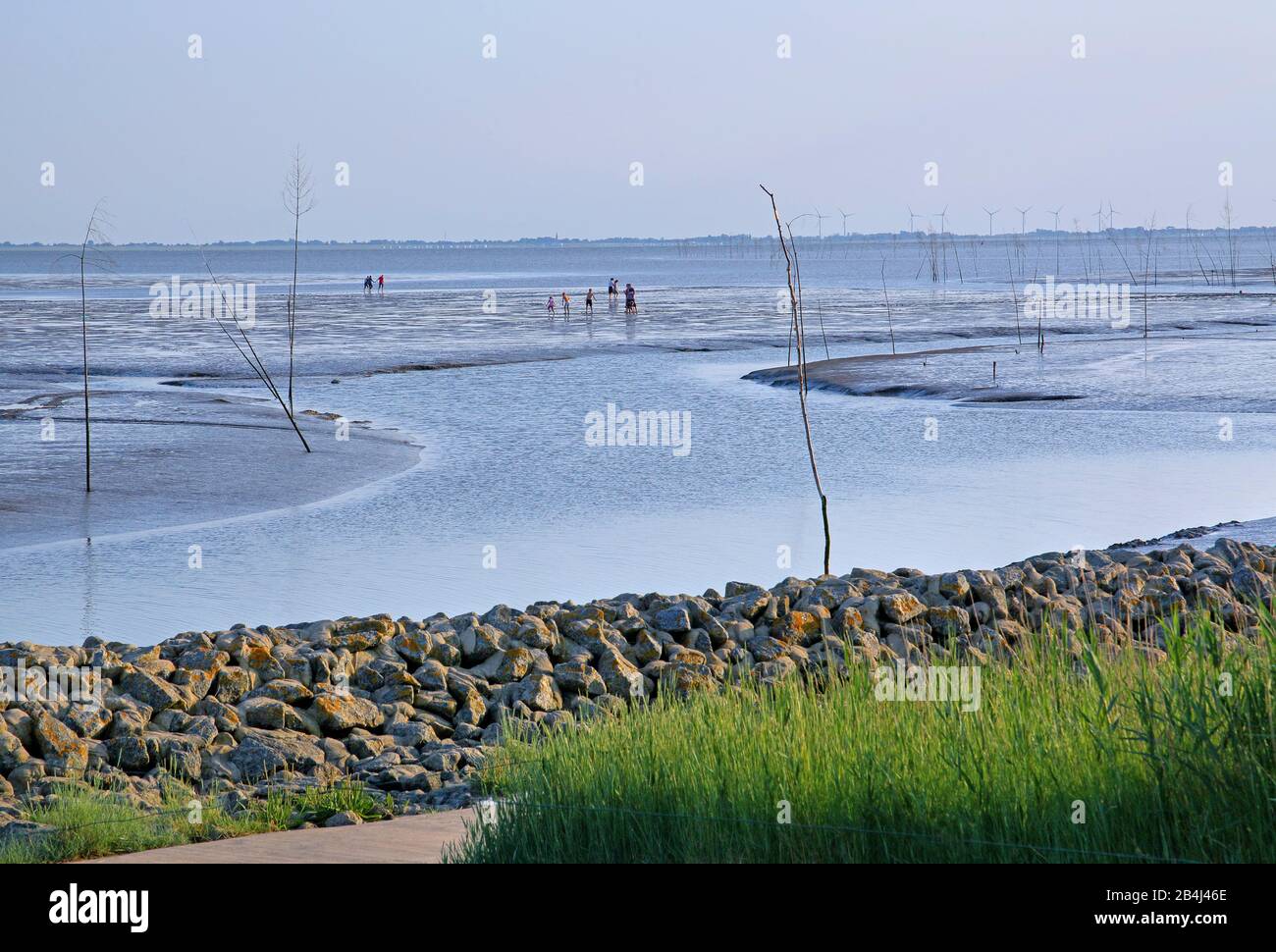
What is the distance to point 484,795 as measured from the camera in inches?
248

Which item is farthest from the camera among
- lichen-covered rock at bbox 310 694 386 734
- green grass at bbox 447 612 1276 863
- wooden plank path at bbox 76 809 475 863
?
lichen-covered rock at bbox 310 694 386 734

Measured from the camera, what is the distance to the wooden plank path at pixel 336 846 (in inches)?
200

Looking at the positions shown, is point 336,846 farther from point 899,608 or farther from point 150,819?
A: point 899,608

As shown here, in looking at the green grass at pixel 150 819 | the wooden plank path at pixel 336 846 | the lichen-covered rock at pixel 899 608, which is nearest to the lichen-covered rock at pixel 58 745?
the green grass at pixel 150 819

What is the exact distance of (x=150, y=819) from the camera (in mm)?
5715

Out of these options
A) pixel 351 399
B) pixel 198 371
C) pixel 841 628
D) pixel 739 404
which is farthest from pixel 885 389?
pixel 841 628

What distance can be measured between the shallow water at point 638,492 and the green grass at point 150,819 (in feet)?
14.5

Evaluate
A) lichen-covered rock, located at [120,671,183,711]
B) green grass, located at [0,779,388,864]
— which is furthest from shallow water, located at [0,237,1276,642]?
green grass, located at [0,779,388,864]

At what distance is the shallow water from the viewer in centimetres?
1198

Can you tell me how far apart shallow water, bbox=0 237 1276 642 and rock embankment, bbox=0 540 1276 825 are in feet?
7.18

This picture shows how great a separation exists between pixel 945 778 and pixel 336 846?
2.30 meters

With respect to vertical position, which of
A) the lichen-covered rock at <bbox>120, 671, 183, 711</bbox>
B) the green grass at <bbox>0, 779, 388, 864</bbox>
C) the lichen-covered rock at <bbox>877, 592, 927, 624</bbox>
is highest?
the lichen-covered rock at <bbox>877, 592, 927, 624</bbox>

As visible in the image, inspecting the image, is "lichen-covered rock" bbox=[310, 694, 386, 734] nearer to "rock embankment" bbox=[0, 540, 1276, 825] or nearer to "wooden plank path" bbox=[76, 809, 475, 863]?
"rock embankment" bbox=[0, 540, 1276, 825]
